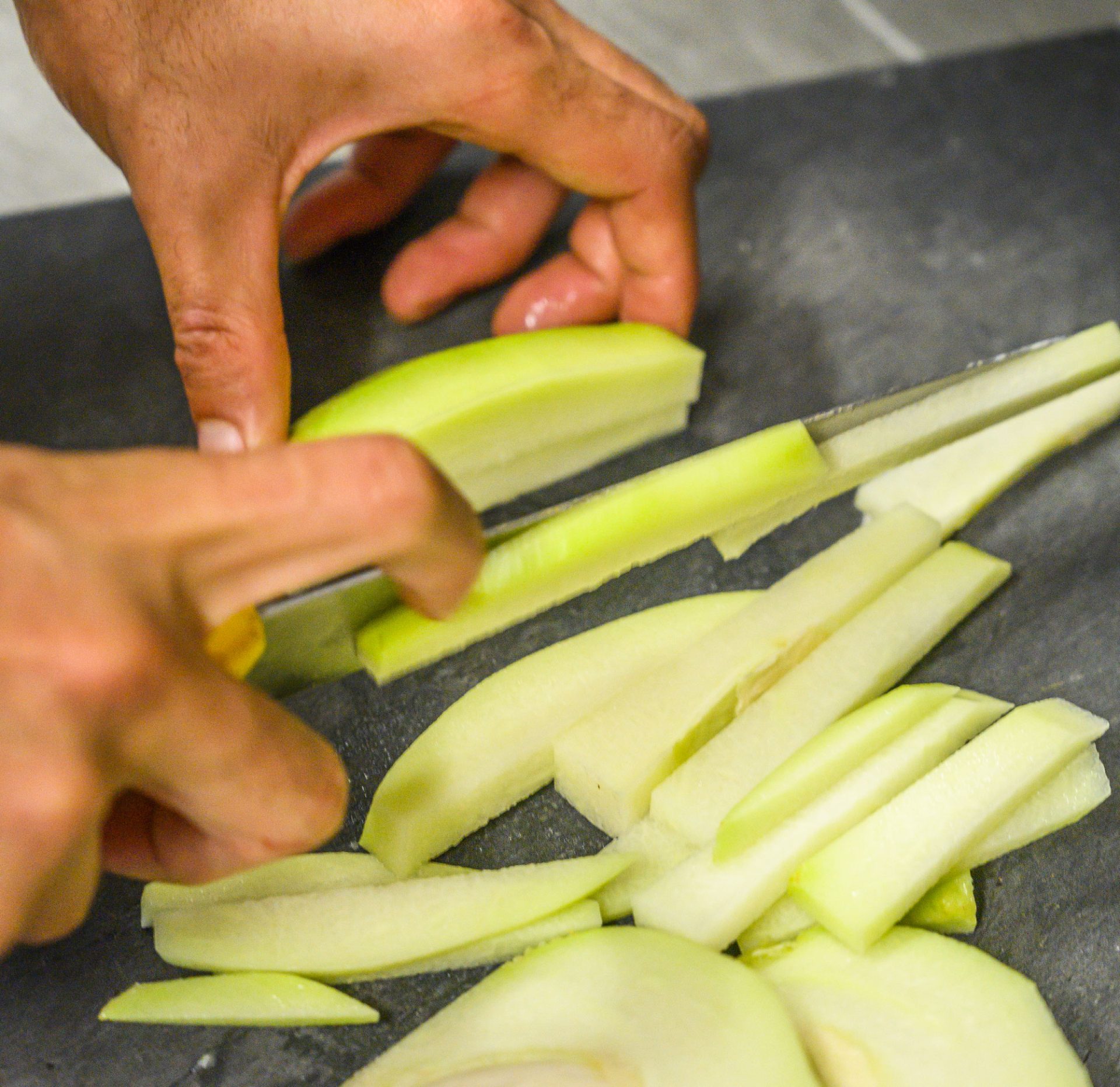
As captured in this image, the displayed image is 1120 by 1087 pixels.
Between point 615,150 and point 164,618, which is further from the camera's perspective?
point 615,150

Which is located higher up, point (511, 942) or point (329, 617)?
point (329, 617)

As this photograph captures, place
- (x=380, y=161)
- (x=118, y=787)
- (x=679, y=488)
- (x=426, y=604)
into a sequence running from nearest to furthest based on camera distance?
(x=118, y=787) < (x=426, y=604) < (x=679, y=488) < (x=380, y=161)

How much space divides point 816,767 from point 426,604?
475 millimetres

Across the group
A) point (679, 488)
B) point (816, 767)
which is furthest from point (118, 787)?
point (679, 488)

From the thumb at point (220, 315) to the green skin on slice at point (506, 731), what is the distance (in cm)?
39

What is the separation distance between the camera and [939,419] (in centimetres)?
152

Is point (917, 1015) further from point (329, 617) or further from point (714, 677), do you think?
point (329, 617)

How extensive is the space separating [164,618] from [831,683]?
0.79 meters

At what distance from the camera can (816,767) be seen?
1.18 meters

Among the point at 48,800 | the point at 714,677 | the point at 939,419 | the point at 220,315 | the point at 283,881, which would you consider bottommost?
the point at 283,881

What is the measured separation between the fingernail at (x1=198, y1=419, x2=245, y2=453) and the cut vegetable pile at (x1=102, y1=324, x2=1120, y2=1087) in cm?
17

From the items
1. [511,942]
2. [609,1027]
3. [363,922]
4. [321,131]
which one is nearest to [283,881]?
[363,922]

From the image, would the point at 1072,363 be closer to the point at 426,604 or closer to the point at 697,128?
the point at 697,128

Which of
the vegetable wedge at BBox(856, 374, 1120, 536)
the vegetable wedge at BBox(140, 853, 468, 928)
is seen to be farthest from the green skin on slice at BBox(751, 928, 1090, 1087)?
the vegetable wedge at BBox(856, 374, 1120, 536)
